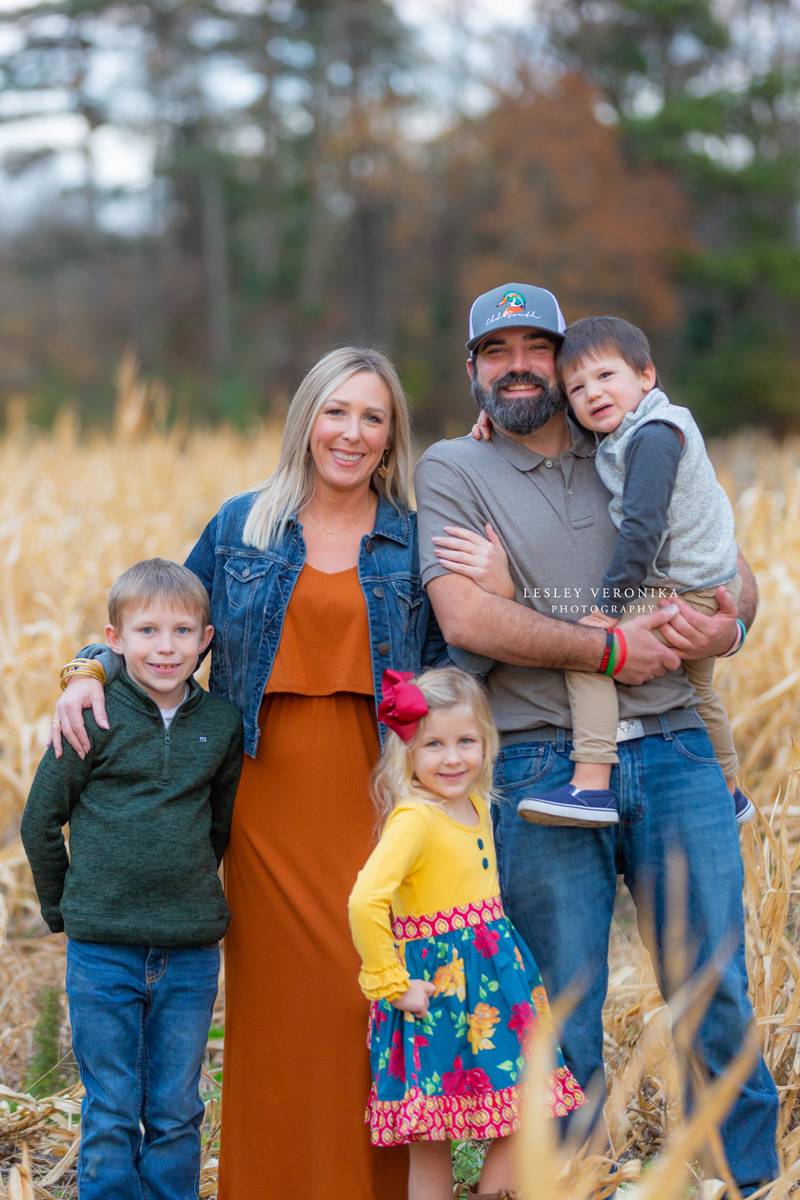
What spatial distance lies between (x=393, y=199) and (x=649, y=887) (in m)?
25.5

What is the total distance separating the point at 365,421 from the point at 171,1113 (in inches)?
61.2

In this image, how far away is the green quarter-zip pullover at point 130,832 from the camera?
8.68ft

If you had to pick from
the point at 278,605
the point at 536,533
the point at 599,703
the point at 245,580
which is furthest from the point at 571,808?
the point at 245,580

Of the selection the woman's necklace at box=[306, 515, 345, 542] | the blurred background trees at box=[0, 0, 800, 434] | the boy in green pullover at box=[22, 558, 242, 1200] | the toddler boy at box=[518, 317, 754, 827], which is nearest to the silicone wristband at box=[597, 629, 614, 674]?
the toddler boy at box=[518, 317, 754, 827]

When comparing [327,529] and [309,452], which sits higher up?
[309,452]

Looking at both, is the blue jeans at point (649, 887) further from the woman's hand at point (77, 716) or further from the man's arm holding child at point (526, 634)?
the woman's hand at point (77, 716)

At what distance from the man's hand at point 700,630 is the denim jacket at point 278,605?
58 centimetres

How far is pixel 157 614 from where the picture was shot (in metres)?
2.73

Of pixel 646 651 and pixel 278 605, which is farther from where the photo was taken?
pixel 278 605

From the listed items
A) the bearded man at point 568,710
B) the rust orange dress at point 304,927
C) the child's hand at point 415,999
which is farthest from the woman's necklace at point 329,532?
the child's hand at point 415,999

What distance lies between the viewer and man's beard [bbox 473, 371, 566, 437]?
2.81 m

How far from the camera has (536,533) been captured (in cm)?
279

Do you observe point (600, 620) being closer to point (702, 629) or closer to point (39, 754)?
point (702, 629)

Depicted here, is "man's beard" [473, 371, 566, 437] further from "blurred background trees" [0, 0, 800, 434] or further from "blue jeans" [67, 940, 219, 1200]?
"blurred background trees" [0, 0, 800, 434]
